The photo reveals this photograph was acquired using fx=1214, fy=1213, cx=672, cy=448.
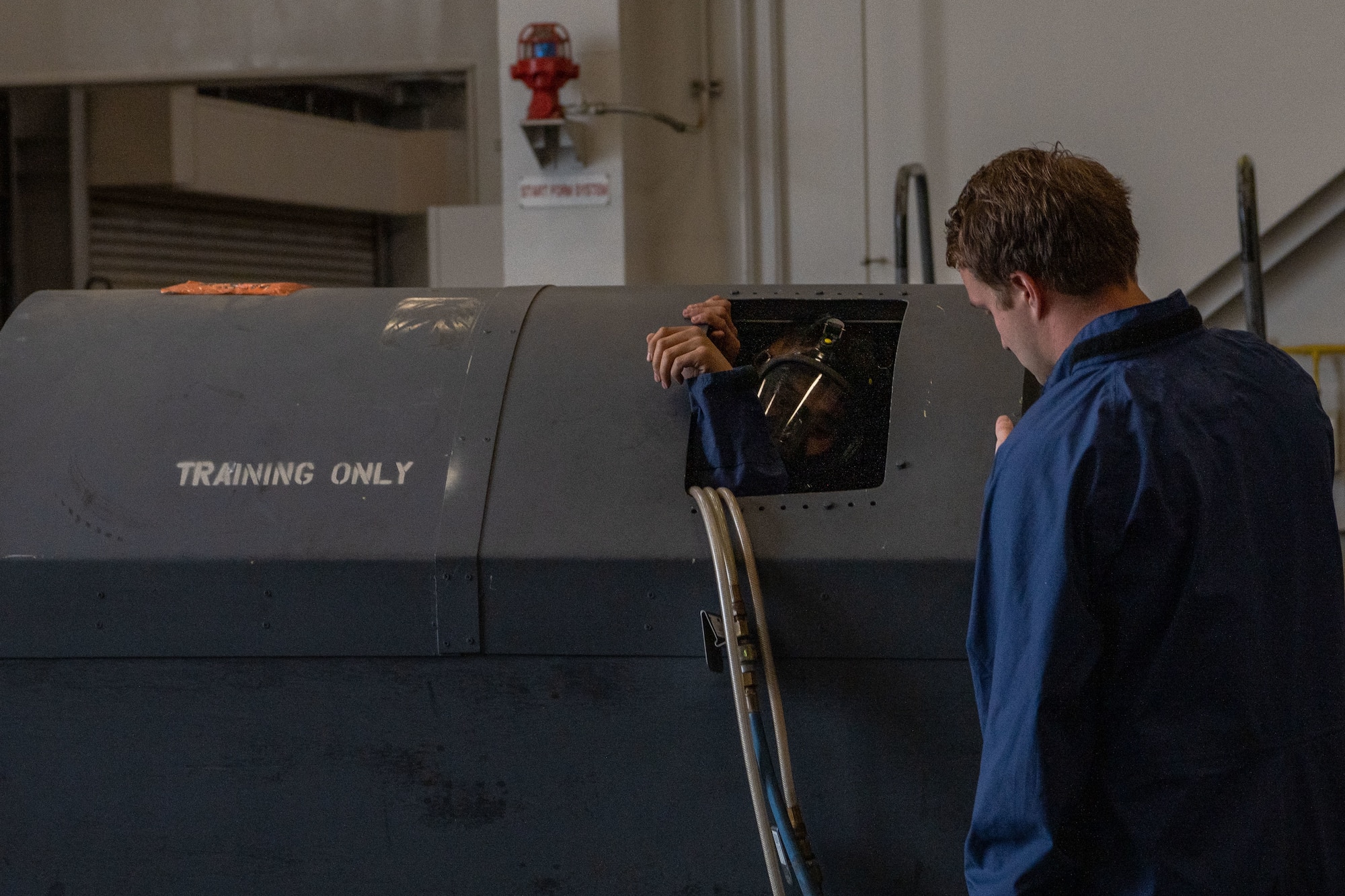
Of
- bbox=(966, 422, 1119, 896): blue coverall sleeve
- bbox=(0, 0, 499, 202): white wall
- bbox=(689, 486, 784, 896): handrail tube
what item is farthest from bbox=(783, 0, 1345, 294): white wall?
bbox=(966, 422, 1119, 896): blue coverall sleeve

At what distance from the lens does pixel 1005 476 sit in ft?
3.11

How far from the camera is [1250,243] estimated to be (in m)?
2.37

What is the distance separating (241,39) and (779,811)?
3.57 metres

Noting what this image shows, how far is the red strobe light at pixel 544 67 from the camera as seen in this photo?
313 cm

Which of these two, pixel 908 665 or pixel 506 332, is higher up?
pixel 506 332

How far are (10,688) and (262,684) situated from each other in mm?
350

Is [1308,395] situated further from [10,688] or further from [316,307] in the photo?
[10,688]

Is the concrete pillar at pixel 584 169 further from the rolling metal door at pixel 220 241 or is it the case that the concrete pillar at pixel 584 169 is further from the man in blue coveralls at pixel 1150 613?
the man in blue coveralls at pixel 1150 613

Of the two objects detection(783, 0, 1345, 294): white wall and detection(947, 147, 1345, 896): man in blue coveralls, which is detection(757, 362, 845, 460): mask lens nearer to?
detection(947, 147, 1345, 896): man in blue coveralls

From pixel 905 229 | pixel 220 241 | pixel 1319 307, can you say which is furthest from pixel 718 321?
pixel 220 241

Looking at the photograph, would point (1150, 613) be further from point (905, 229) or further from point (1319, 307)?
point (1319, 307)

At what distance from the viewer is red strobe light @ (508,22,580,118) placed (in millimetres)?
3129

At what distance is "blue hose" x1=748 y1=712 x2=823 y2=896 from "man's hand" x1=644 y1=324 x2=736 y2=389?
46 cm

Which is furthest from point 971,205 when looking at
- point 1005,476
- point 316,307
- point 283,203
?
point 283,203
